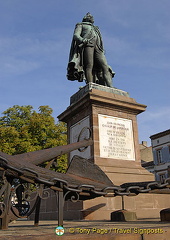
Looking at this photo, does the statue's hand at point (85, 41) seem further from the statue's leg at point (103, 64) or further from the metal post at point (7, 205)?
the metal post at point (7, 205)

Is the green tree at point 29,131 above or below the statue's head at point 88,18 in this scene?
below

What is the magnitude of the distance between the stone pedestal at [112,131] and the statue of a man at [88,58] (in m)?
1.13

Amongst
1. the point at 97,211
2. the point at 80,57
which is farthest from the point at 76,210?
the point at 80,57

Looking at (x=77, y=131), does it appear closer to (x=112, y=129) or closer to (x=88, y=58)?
(x=112, y=129)

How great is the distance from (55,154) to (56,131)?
1916 cm

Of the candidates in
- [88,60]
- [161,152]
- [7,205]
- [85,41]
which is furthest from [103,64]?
[161,152]

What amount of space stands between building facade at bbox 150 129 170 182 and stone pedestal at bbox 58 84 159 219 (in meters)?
24.7

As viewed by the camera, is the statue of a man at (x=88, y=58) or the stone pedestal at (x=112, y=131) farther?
the statue of a man at (x=88, y=58)

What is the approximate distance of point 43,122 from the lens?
21766 millimetres

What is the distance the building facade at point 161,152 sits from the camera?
31.9 m

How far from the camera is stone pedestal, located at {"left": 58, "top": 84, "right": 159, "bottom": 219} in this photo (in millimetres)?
7430

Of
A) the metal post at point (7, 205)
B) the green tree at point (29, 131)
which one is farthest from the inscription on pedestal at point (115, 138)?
the green tree at point (29, 131)

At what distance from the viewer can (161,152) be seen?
3294cm

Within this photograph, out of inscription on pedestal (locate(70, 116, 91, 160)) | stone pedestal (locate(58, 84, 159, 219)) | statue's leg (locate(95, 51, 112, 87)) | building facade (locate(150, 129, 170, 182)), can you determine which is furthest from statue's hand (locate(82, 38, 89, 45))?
building facade (locate(150, 129, 170, 182))
